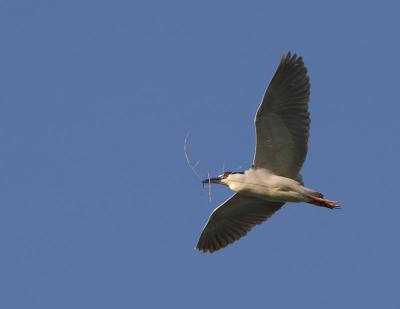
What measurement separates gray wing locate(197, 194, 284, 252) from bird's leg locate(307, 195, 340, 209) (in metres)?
1.50

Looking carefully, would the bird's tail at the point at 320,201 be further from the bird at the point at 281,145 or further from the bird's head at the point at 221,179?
the bird's head at the point at 221,179

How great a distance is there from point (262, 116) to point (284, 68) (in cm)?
101

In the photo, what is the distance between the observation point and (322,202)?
1839 cm

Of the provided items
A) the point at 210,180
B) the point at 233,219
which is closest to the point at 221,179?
the point at 210,180

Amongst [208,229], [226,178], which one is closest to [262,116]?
[226,178]

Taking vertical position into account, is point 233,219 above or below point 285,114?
below

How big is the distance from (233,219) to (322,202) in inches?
95.0

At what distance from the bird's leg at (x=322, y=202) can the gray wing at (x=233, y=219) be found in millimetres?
1502

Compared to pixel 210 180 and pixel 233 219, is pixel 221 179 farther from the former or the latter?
pixel 233 219

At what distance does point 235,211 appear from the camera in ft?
65.2

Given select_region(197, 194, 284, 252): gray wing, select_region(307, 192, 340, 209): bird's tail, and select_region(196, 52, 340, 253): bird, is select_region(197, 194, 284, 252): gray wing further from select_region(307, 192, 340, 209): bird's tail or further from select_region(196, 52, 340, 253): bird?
select_region(307, 192, 340, 209): bird's tail

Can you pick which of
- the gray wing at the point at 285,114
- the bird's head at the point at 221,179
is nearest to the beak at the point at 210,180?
the bird's head at the point at 221,179

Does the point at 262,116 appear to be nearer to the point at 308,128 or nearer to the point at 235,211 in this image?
the point at 308,128

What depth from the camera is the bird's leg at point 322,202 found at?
60.2ft
